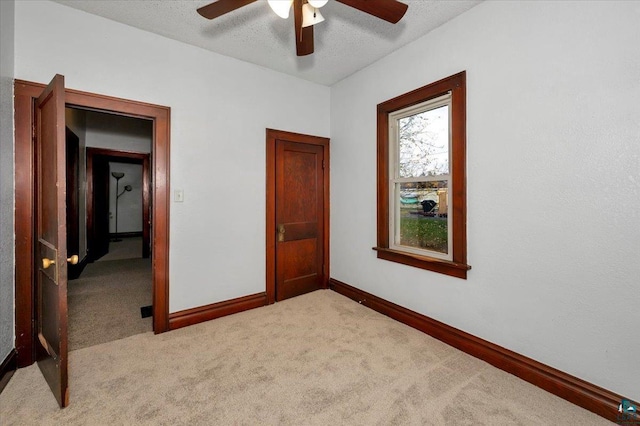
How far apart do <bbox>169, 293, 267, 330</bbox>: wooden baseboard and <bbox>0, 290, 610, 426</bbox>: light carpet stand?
0.13 meters

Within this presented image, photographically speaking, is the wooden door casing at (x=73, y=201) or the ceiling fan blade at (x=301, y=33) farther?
the wooden door casing at (x=73, y=201)

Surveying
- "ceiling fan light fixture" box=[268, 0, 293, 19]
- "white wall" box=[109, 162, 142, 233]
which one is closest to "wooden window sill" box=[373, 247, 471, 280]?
"ceiling fan light fixture" box=[268, 0, 293, 19]

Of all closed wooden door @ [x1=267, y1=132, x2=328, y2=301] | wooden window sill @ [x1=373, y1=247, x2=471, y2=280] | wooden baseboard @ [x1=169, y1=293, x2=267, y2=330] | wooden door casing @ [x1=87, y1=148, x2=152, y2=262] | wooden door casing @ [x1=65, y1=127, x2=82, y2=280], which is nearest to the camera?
wooden window sill @ [x1=373, y1=247, x2=471, y2=280]

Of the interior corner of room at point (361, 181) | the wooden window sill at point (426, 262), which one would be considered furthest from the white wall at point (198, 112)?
the wooden window sill at point (426, 262)

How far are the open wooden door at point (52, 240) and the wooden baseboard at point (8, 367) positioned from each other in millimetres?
124

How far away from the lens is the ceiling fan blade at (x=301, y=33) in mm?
1577

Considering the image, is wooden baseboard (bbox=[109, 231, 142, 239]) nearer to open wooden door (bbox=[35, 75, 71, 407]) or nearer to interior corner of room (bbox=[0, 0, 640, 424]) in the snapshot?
interior corner of room (bbox=[0, 0, 640, 424])

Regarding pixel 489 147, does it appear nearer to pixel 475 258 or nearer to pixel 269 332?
pixel 475 258

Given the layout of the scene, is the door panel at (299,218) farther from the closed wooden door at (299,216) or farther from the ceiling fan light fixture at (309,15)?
the ceiling fan light fixture at (309,15)

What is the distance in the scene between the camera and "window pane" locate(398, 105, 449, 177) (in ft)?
8.25

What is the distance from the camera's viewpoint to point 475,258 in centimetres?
220

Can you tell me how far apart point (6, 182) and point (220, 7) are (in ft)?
6.19

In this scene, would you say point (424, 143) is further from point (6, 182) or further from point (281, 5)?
point (6, 182)

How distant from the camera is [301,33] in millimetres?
1758
